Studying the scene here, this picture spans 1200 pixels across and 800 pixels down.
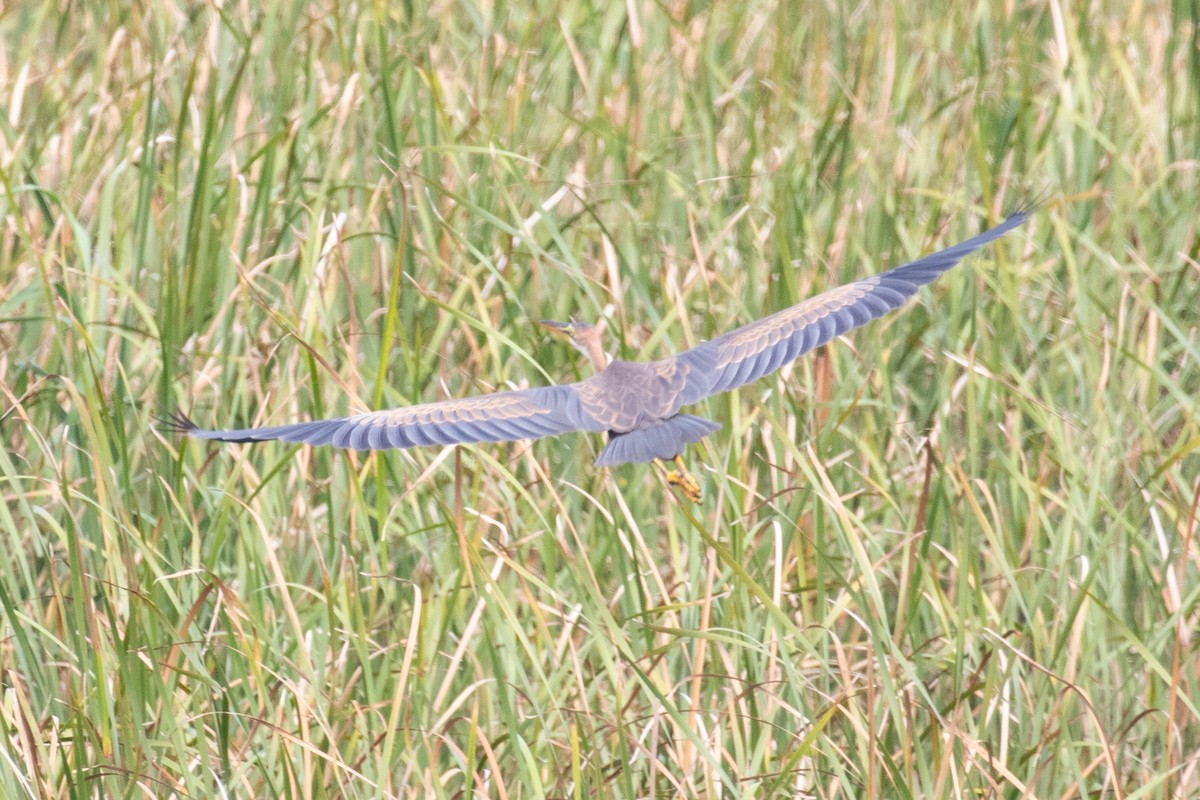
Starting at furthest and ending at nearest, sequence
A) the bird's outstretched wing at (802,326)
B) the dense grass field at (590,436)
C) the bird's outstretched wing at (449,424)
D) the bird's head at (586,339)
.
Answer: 1. the bird's head at (586,339)
2. the bird's outstretched wing at (802,326)
3. the bird's outstretched wing at (449,424)
4. the dense grass field at (590,436)

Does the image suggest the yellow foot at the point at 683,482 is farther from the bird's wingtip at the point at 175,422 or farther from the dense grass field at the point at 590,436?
the bird's wingtip at the point at 175,422

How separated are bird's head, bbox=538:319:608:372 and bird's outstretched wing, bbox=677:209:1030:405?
0.75 ft

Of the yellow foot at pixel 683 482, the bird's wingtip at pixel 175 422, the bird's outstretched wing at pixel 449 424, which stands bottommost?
the yellow foot at pixel 683 482

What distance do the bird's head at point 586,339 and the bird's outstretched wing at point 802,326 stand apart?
227mm

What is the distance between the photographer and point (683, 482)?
2883 mm

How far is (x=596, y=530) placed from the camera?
295 centimetres

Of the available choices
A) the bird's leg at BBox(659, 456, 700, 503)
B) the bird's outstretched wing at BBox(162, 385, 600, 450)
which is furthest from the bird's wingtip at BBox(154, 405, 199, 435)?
the bird's leg at BBox(659, 456, 700, 503)

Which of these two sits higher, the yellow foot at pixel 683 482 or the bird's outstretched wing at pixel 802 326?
the bird's outstretched wing at pixel 802 326

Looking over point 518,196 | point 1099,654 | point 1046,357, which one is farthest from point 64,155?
point 1099,654

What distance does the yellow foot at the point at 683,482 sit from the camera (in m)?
2.86

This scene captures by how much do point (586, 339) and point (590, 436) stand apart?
22 centimetres

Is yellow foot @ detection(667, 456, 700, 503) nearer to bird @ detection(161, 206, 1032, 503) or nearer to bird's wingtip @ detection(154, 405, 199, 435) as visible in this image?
bird @ detection(161, 206, 1032, 503)

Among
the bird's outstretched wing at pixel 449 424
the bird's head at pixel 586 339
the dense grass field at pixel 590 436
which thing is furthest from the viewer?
the bird's head at pixel 586 339

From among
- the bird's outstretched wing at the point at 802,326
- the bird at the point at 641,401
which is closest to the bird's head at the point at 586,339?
the bird at the point at 641,401
